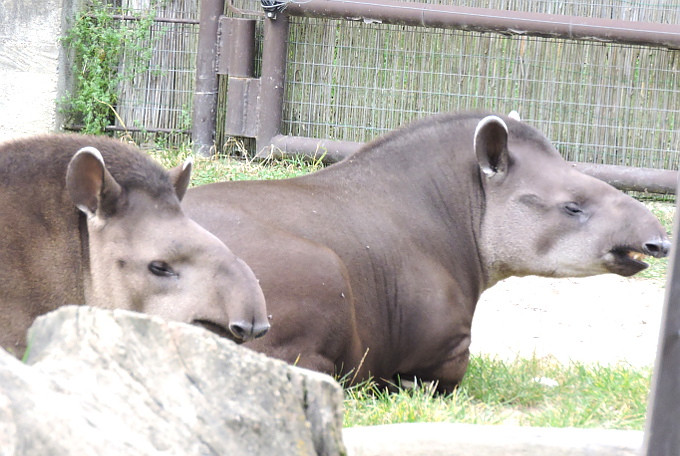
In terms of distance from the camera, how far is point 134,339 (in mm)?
2178

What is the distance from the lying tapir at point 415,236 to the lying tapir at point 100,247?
2.64ft

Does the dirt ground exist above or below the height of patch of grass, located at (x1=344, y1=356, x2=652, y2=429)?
below

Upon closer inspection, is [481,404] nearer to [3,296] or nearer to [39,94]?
[3,296]

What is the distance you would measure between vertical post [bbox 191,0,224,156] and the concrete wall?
4.31 feet

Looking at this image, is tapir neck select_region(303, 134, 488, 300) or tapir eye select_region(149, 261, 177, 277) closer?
tapir eye select_region(149, 261, 177, 277)

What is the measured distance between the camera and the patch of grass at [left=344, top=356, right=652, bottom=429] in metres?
3.98

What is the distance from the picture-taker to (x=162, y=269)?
3592 millimetres

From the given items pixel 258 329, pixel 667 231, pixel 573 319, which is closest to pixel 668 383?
pixel 258 329

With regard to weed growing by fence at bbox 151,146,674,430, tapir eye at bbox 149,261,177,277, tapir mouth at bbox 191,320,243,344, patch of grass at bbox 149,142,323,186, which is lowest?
weed growing by fence at bbox 151,146,674,430

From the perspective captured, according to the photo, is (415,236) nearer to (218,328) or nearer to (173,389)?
(218,328)

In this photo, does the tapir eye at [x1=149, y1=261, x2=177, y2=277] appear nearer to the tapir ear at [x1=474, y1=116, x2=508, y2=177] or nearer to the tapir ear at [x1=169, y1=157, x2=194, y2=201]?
the tapir ear at [x1=169, y1=157, x2=194, y2=201]

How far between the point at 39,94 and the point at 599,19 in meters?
5.25

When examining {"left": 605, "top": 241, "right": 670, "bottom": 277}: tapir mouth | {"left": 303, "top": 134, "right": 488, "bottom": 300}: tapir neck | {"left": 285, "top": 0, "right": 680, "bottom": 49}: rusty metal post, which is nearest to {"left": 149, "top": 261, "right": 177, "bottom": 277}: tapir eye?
{"left": 303, "top": 134, "right": 488, "bottom": 300}: tapir neck

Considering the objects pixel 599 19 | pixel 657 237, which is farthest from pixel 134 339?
pixel 599 19
